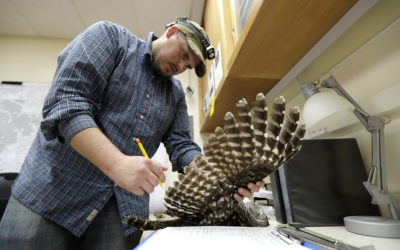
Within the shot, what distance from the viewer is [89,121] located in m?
0.48

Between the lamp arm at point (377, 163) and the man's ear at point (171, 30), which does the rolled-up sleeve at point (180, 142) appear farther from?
the lamp arm at point (377, 163)

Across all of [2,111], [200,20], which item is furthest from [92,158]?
[2,111]

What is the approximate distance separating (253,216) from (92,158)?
0.48 meters

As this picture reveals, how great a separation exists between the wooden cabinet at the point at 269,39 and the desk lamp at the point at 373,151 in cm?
23

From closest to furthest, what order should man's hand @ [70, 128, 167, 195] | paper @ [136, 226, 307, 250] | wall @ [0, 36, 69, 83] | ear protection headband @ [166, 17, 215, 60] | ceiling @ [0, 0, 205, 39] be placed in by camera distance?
1. paper @ [136, 226, 307, 250]
2. man's hand @ [70, 128, 167, 195]
3. ear protection headband @ [166, 17, 215, 60]
4. ceiling @ [0, 0, 205, 39]
5. wall @ [0, 36, 69, 83]

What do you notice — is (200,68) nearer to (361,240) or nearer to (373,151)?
(373,151)

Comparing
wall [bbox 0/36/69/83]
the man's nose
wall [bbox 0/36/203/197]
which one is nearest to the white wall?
the man's nose

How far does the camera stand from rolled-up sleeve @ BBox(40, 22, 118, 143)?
0.47 m

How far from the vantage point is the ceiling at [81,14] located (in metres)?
1.88

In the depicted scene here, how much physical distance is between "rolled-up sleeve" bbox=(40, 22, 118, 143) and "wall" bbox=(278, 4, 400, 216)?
798 mm

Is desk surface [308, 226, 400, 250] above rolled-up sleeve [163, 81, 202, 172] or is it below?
below

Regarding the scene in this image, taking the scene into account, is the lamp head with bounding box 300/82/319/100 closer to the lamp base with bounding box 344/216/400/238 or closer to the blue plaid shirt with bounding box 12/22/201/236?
the lamp base with bounding box 344/216/400/238

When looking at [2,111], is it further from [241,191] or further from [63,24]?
[241,191]

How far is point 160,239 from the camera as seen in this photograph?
39cm
